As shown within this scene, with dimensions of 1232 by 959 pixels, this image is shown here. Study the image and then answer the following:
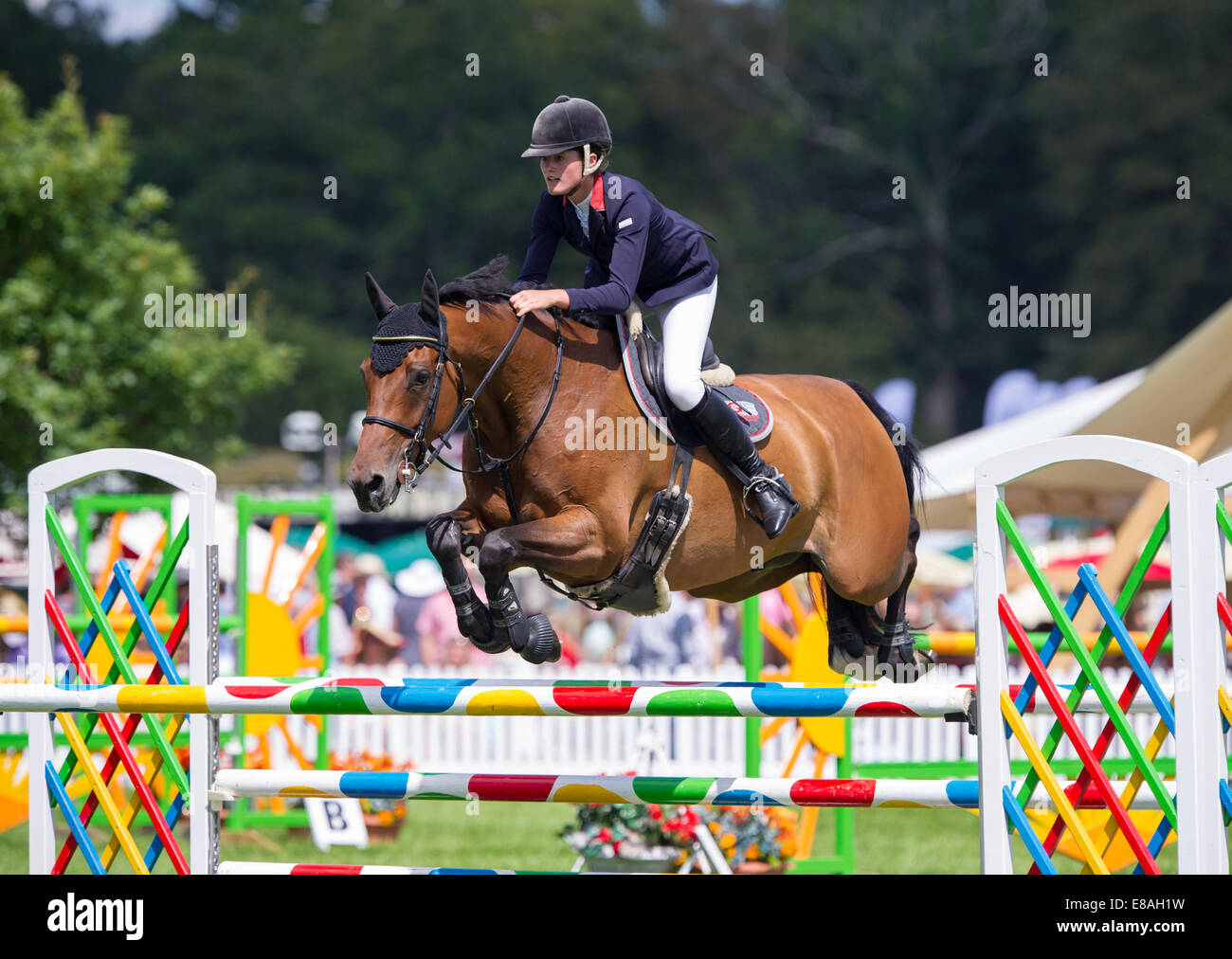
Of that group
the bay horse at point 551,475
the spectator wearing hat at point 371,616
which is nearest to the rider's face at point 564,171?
the bay horse at point 551,475

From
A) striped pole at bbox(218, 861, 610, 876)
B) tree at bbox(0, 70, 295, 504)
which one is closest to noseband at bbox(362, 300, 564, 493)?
striped pole at bbox(218, 861, 610, 876)

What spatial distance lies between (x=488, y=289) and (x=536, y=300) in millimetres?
366

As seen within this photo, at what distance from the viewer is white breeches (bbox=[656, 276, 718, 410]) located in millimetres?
4875

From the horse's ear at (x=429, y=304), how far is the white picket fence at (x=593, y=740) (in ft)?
20.5

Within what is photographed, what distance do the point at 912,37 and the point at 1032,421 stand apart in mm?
27564

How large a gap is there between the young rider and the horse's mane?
0.22ft

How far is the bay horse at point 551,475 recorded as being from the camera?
450cm

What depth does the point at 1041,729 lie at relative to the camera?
10.6 meters

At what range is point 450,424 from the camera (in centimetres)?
461

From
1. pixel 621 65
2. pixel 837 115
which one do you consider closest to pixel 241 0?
pixel 621 65

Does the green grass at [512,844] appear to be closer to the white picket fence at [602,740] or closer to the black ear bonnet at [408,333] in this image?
the white picket fence at [602,740]

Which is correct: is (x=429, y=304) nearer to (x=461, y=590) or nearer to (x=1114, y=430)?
(x=461, y=590)

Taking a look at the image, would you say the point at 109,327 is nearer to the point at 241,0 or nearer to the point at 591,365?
the point at 591,365

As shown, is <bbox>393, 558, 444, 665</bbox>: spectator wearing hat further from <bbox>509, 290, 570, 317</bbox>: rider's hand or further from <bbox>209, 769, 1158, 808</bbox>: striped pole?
<bbox>509, 290, 570, 317</bbox>: rider's hand
